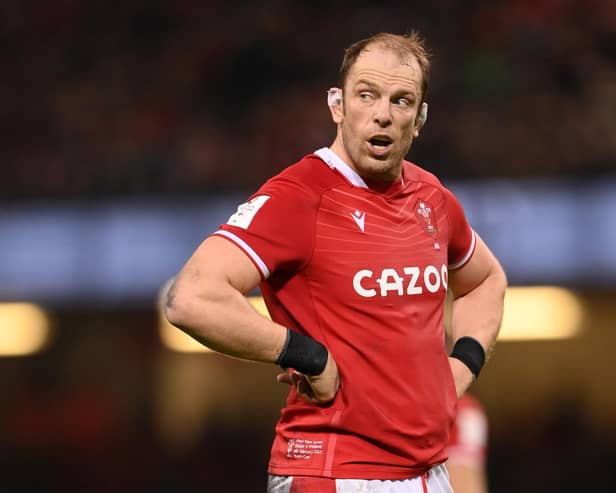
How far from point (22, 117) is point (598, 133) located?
21.3ft

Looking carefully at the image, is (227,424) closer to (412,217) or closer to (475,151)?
(475,151)

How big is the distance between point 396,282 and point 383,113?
0.48 m

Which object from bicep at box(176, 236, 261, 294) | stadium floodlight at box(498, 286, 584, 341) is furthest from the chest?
stadium floodlight at box(498, 286, 584, 341)

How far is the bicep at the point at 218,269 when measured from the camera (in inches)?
119

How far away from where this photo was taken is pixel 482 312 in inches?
153

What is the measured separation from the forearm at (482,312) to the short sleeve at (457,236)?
0.14m

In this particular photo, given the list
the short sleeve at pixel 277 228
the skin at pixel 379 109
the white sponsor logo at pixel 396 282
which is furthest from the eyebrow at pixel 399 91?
the white sponsor logo at pixel 396 282

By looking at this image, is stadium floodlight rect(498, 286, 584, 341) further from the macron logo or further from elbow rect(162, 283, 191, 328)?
elbow rect(162, 283, 191, 328)

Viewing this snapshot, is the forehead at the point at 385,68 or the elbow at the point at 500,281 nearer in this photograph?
the forehead at the point at 385,68

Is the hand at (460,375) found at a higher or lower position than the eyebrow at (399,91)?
lower

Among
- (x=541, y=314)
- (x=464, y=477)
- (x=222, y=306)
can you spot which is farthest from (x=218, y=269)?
(x=541, y=314)

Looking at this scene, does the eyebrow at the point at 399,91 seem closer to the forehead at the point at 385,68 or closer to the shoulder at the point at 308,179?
the forehead at the point at 385,68

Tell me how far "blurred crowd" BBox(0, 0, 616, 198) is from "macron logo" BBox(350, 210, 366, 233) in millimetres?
7179

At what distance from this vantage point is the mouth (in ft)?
10.9
